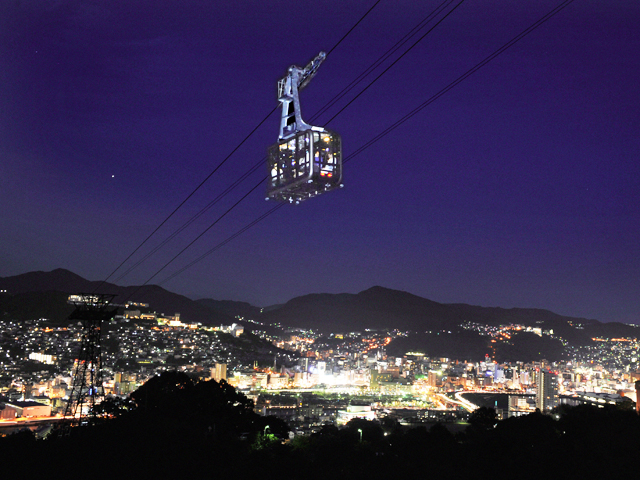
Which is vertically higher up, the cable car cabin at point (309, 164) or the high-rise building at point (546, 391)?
the cable car cabin at point (309, 164)

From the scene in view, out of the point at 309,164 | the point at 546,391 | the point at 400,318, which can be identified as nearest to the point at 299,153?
the point at 309,164

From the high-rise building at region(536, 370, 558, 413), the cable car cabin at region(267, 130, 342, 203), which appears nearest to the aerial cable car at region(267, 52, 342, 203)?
the cable car cabin at region(267, 130, 342, 203)

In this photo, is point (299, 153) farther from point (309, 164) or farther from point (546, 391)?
point (546, 391)

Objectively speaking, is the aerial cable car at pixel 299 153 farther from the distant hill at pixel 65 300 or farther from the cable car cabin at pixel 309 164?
the distant hill at pixel 65 300

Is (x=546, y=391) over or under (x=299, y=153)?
under

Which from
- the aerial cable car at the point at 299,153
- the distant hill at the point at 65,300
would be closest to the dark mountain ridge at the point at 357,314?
the distant hill at the point at 65,300

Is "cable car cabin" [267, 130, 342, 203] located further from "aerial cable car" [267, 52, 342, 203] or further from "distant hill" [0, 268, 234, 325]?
"distant hill" [0, 268, 234, 325]

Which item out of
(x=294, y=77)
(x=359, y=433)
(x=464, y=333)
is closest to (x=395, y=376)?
(x=464, y=333)
